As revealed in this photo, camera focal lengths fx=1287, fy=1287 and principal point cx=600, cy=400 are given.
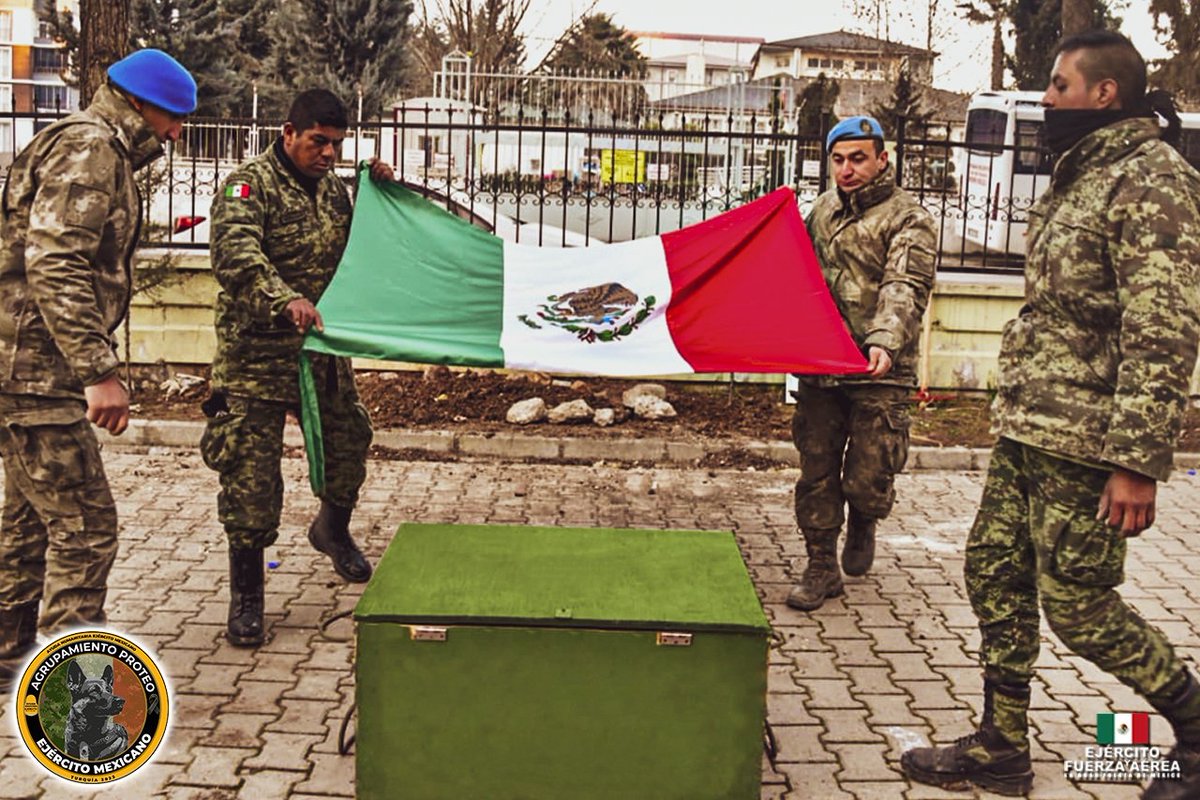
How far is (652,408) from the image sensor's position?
9750 mm

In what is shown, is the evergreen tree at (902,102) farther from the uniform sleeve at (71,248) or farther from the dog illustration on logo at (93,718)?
the dog illustration on logo at (93,718)

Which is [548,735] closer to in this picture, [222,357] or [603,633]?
[603,633]

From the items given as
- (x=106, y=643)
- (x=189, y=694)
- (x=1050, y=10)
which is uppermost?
(x=1050, y=10)

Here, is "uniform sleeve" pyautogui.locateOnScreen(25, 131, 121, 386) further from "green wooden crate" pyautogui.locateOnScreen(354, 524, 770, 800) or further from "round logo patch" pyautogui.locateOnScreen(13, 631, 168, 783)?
"green wooden crate" pyautogui.locateOnScreen(354, 524, 770, 800)

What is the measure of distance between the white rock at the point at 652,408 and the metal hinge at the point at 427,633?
6.04 metres

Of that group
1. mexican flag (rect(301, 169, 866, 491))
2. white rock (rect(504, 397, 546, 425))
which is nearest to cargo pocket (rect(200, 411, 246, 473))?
mexican flag (rect(301, 169, 866, 491))

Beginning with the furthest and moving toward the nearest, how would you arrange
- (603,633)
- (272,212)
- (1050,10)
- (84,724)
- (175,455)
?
(1050,10) < (175,455) < (272,212) < (84,724) < (603,633)

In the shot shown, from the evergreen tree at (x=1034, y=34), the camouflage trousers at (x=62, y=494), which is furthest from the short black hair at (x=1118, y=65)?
the evergreen tree at (x=1034, y=34)

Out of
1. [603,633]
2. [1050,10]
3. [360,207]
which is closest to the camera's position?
[603,633]

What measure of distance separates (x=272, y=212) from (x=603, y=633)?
8.52ft

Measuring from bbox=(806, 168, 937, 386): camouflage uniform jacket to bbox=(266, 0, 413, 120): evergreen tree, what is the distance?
91.8 feet

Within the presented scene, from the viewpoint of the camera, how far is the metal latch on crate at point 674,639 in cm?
372

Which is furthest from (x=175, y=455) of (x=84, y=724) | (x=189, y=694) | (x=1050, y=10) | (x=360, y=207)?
(x=1050, y=10)

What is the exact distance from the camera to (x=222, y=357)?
17.7 ft
